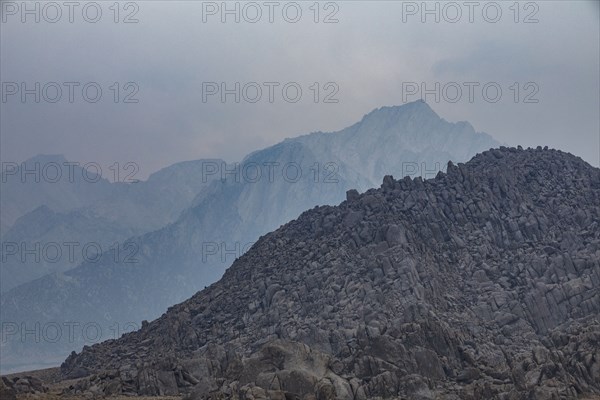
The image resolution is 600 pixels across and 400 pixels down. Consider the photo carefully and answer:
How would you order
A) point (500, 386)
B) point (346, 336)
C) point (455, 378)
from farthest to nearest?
point (346, 336)
point (455, 378)
point (500, 386)

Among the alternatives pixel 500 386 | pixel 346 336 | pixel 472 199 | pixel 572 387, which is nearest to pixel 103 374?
pixel 346 336

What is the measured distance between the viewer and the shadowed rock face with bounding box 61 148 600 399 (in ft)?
272

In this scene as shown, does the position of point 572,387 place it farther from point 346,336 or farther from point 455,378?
point 346,336

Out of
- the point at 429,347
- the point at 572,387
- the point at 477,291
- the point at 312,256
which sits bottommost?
the point at 572,387

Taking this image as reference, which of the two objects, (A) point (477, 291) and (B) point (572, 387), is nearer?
(B) point (572, 387)

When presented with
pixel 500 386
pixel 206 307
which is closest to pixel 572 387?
pixel 500 386

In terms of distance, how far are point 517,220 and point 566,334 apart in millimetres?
35816

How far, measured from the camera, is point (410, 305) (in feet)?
340

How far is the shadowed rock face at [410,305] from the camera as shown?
8281 cm

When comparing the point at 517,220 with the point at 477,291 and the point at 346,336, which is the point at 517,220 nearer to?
the point at 477,291

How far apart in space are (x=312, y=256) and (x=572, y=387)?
167ft

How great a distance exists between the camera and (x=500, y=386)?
7975 cm

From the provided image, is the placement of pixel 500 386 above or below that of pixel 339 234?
below

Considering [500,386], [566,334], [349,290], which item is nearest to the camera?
[500,386]
